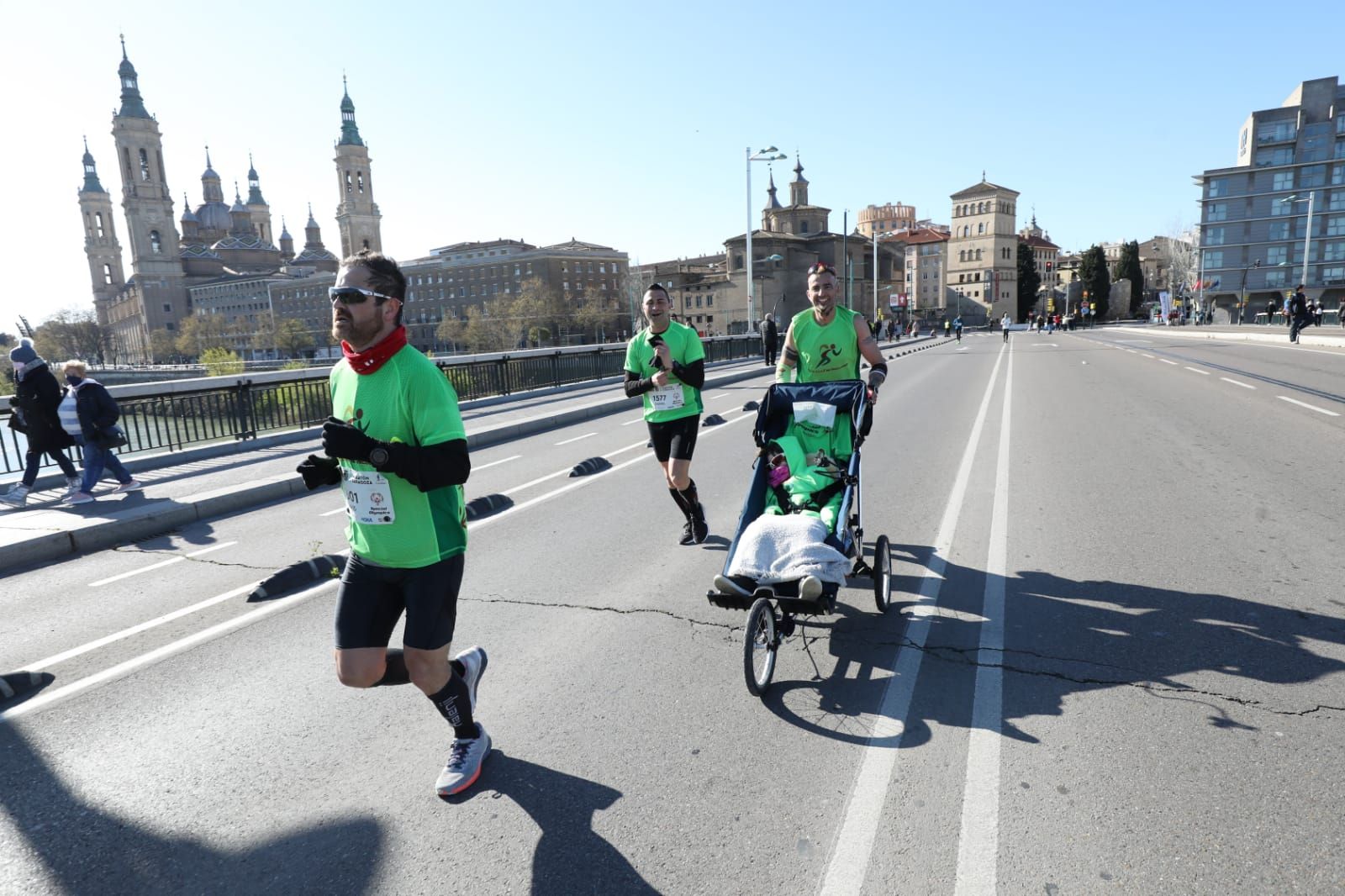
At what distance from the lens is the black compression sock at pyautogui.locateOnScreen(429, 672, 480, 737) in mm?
3023

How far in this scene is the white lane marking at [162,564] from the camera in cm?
602

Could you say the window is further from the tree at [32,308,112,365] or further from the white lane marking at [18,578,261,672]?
the tree at [32,308,112,365]

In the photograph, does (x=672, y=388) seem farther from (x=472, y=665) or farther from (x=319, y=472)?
(x=319, y=472)

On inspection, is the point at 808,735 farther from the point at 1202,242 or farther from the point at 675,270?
the point at 675,270

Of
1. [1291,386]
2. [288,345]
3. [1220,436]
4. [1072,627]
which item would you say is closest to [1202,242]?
[1291,386]

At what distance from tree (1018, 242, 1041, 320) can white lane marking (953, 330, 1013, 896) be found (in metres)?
131

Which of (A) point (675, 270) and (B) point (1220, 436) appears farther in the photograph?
(A) point (675, 270)

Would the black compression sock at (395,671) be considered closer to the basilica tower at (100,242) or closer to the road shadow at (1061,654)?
the road shadow at (1061,654)

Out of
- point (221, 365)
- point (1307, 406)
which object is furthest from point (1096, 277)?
point (221, 365)

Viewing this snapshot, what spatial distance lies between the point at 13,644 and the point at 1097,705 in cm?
626

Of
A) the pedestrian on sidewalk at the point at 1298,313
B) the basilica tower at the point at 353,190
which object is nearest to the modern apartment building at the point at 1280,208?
the pedestrian on sidewalk at the point at 1298,313

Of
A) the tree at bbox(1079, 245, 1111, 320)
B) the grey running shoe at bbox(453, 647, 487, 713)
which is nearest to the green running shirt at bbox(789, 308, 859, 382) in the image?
the grey running shoe at bbox(453, 647, 487, 713)

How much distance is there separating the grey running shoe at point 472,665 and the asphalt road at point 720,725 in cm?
29

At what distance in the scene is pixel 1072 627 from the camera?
427cm
